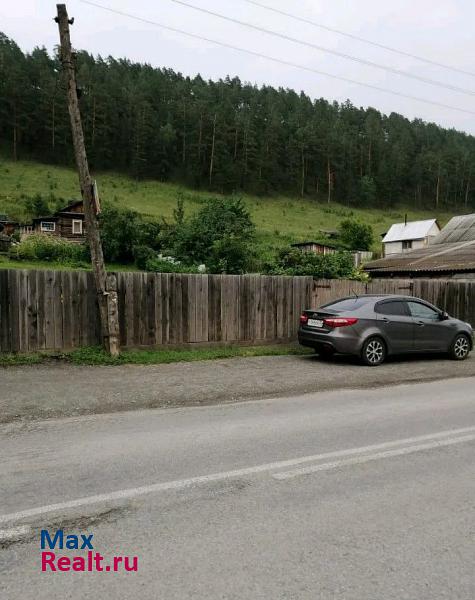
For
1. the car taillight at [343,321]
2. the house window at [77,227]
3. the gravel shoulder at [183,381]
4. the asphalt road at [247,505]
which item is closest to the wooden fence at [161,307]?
the gravel shoulder at [183,381]

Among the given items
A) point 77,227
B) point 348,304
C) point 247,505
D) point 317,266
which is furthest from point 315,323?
point 77,227

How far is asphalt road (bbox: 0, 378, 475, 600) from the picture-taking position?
2830 mm

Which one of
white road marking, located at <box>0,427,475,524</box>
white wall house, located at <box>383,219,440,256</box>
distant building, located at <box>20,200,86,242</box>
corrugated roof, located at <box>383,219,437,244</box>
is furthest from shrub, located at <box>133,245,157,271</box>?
corrugated roof, located at <box>383,219,437,244</box>

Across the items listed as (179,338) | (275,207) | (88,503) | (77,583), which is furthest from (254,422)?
(275,207)

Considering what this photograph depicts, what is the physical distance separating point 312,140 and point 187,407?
298ft

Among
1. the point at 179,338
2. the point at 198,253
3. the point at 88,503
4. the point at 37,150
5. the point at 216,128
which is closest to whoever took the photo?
the point at 88,503

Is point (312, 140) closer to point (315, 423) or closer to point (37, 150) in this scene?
point (37, 150)

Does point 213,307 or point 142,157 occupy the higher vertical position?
point 142,157

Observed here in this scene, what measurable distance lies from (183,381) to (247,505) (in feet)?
17.2

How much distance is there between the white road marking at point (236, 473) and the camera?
3.70 m

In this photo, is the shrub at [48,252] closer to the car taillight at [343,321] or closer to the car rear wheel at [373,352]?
the car taillight at [343,321]

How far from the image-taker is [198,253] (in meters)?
32.3

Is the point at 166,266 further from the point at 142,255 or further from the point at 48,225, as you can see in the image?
the point at 48,225

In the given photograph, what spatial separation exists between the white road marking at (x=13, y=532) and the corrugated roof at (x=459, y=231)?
30953 mm
